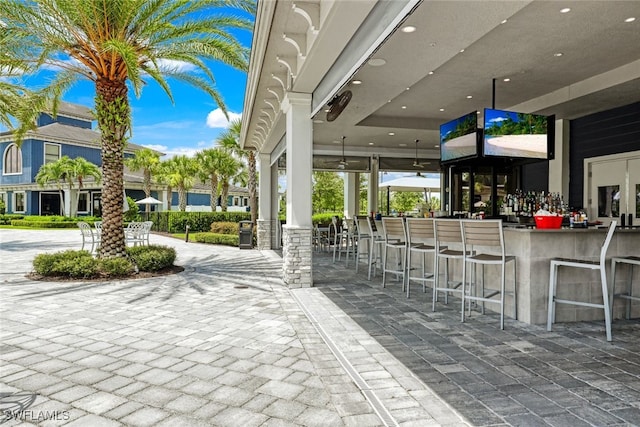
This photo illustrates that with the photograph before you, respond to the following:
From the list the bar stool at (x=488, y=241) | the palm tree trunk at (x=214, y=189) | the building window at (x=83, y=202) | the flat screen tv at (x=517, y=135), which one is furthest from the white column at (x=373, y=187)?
the building window at (x=83, y=202)

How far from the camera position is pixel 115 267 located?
22.6 feet

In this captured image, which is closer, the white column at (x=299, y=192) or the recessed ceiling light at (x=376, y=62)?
the recessed ceiling light at (x=376, y=62)

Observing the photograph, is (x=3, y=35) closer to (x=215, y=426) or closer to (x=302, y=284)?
(x=302, y=284)

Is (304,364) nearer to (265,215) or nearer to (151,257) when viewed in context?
(151,257)

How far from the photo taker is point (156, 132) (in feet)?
199

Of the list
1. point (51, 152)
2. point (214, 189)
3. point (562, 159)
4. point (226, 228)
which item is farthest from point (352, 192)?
point (51, 152)

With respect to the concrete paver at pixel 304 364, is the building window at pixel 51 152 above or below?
above

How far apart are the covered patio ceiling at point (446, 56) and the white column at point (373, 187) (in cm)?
415

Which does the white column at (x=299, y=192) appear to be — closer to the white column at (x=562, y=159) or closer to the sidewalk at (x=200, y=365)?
the sidewalk at (x=200, y=365)

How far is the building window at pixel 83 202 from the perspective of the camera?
26953mm

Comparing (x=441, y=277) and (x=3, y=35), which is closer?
(x=441, y=277)

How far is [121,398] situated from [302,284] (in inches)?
145

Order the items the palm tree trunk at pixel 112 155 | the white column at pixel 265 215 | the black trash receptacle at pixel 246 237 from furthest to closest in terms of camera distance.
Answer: the black trash receptacle at pixel 246 237, the white column at pixel 265 215, the palm tree trunk at pixel 112 155

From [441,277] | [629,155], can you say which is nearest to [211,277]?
[441,277]
